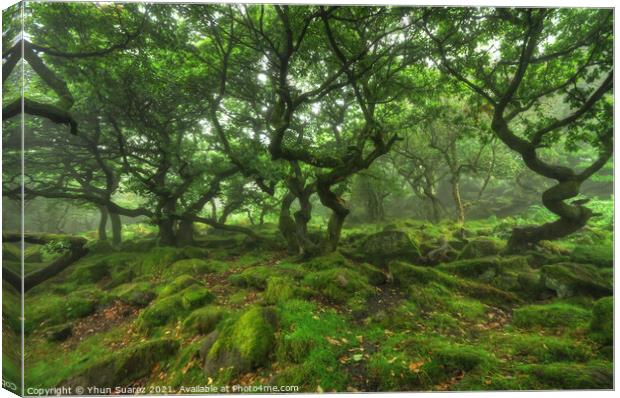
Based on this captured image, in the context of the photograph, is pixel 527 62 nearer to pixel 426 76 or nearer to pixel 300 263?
pixel 426 76

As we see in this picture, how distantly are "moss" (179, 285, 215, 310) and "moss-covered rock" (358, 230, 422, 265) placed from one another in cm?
456

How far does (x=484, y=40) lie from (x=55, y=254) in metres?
11.6

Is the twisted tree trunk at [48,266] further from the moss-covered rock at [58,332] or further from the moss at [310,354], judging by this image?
the moss at [310,354]

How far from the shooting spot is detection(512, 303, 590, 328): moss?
17.3 feet

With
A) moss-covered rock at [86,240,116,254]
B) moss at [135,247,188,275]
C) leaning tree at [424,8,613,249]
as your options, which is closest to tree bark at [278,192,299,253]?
moss at [135,247,188,275]

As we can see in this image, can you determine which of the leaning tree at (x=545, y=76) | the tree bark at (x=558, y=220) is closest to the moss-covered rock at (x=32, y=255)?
the leaning tree at (x=545, y=76)

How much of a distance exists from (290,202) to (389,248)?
3605mm

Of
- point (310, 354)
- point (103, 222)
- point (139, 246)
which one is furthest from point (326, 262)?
point (103, 222)

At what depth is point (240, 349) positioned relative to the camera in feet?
15.5

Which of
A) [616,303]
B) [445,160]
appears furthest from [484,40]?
[616,303]

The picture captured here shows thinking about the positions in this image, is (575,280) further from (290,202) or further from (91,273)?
(91,273)

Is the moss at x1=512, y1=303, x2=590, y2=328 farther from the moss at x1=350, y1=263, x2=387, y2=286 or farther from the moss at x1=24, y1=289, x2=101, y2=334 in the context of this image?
the moss at x1=24, y1=289, x2=101, y2=334

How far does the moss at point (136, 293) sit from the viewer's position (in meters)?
6.38

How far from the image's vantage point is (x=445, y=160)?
423 inches
